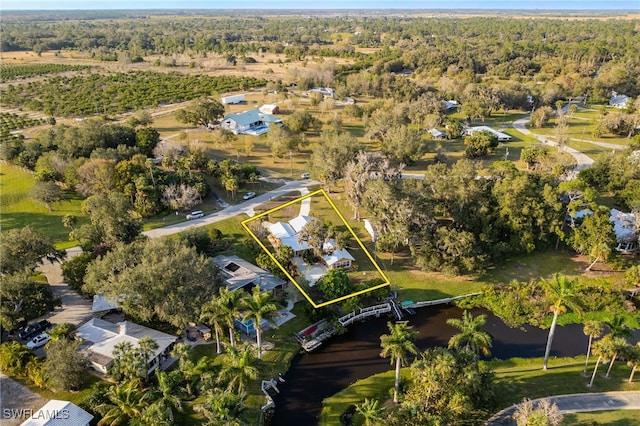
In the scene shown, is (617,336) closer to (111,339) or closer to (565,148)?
(111,339)

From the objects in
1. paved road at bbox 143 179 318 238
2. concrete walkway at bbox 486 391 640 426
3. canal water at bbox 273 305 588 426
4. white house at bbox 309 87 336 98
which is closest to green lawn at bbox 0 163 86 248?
paved road at bbox 143 179 318 238

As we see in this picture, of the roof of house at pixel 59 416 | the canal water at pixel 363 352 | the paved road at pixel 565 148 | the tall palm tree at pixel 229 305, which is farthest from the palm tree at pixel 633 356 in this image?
the paved road at pixel 565 148

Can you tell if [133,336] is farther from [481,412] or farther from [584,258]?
[584,258]

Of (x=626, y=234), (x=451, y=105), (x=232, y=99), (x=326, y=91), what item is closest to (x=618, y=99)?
(x=451, y=105)

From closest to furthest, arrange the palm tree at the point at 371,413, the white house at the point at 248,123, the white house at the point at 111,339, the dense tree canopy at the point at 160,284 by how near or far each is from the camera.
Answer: the palm tree at the point at 371,413 → the white house at the point at 111,339 → the dense tree canopy at the point at 160,284 → the white house at the point at 248,123

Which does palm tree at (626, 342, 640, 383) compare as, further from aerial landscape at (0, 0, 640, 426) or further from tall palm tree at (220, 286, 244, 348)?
tall palm tree at (220, 286, 244, 348)

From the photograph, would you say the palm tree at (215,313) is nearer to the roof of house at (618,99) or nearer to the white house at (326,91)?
the white house at (326,91)
